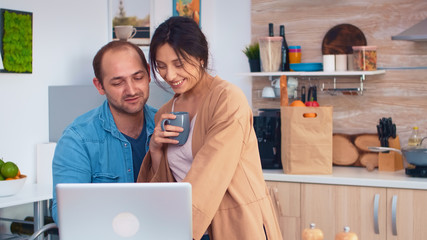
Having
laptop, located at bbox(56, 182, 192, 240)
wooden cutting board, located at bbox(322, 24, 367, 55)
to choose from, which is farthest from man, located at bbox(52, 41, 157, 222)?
wooden cutting board, located at bbox(322, 24, 367, 55)

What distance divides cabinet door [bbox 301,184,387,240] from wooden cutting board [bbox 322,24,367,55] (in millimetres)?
944

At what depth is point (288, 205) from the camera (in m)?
3.48

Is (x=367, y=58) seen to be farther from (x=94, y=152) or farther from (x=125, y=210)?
(x=125, y=210)

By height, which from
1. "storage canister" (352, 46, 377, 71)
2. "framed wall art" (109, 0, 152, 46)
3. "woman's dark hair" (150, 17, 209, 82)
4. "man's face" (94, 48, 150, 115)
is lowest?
"man's face" (94, 48, 150, 115)

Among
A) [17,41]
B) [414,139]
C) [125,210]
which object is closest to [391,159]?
[414,139]

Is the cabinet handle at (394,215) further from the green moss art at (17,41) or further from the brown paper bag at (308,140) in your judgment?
the green moss art at (17,41)

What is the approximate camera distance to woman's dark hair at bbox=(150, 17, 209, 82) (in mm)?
1637

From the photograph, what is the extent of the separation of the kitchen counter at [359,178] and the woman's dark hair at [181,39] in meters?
1.87

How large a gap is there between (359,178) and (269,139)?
60cm

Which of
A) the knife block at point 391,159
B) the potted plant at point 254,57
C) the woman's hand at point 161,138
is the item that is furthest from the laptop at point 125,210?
the potted plant at point 254,57

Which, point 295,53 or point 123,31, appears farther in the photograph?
point 123,31

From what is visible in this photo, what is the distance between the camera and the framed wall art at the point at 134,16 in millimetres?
4133

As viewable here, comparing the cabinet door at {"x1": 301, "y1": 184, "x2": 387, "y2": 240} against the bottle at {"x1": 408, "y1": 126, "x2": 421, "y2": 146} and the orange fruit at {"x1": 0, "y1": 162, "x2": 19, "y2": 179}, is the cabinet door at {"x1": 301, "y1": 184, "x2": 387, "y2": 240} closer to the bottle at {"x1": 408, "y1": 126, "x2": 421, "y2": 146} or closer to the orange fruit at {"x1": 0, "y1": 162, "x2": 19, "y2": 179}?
the bottle at {"x1": 408, "y1": 126, "x2": 421, "y2": 146}

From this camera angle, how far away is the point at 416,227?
3.21 m
